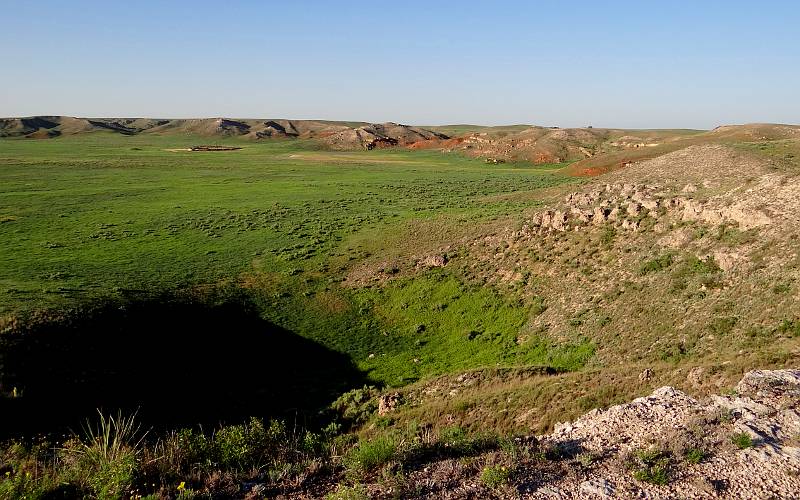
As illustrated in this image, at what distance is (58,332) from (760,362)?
27.6m

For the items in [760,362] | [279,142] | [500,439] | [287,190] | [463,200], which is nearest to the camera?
[500,439]

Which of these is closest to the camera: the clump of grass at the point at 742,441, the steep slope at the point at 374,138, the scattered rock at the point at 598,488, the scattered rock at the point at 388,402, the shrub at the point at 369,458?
the scattered rock at the point at 598,488

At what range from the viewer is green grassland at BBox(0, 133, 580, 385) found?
88.9 ft

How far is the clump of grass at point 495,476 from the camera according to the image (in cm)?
880

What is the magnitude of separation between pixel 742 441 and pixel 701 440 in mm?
693

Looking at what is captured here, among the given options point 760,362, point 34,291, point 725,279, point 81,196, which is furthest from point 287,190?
point 760,362

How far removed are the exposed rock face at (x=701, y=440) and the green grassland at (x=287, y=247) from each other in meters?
9.75

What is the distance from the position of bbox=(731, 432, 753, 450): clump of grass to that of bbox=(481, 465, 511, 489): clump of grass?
460 centimetres

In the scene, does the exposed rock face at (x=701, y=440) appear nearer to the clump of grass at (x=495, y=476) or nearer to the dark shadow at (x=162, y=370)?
the clump of grass at (x=495, y=476)

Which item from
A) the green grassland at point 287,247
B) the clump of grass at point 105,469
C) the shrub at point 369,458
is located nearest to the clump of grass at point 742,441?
the shrub at point 369,458

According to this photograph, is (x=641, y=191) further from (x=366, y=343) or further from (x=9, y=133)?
(x=9, y=133)

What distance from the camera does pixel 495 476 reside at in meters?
8.83

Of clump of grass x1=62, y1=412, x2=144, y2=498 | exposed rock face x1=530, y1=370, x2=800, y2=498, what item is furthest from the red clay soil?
clump of grass x1=62, y1=412, x2=144, y2=498

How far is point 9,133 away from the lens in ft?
622
